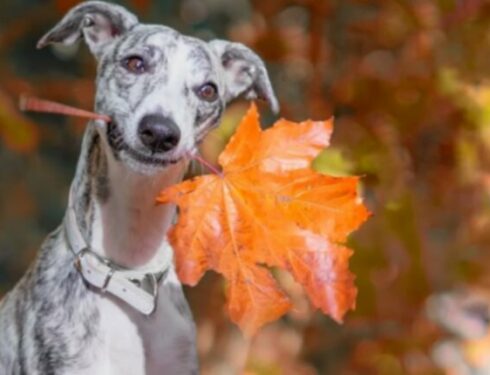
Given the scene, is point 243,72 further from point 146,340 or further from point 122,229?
point 146,340

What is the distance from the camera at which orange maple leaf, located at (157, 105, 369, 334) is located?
2.77 m

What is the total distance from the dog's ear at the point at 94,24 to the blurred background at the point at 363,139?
1777 mm

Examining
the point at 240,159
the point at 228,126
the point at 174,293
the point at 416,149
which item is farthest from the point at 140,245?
the point at 416,149

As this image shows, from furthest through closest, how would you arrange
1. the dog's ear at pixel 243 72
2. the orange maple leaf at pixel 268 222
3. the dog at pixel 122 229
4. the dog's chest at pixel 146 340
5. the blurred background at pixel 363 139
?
the blurred background at pixel 363 139 < the dog's ear at pixel 243 72 < the dog's chest at pixel 146 340 < the dog at pixel 122 229 < the orange maple leaf at pixel 268 222

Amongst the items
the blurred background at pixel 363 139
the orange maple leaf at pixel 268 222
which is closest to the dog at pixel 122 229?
the orange maple leaf at pixel 268 222

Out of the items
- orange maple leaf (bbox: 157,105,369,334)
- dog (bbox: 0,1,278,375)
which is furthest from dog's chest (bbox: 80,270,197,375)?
orange maple leaf (bbox: 157,105,369,334)

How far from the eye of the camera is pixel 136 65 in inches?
116

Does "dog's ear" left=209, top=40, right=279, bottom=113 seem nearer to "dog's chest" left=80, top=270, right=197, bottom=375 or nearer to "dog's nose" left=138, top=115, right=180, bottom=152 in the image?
"dog's nose" left=138, top=115, right=180, bottom=152

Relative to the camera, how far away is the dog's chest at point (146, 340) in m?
Result: 3.00

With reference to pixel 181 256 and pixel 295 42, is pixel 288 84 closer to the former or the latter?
pixel 295 42

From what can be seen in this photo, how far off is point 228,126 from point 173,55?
206 cm

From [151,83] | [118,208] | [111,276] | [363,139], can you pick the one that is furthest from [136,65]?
[363,139]

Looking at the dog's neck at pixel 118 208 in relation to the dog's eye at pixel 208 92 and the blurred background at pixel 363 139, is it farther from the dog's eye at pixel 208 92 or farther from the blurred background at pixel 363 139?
the blurred background at pixel 363 139

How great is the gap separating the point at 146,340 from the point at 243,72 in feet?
2.21
